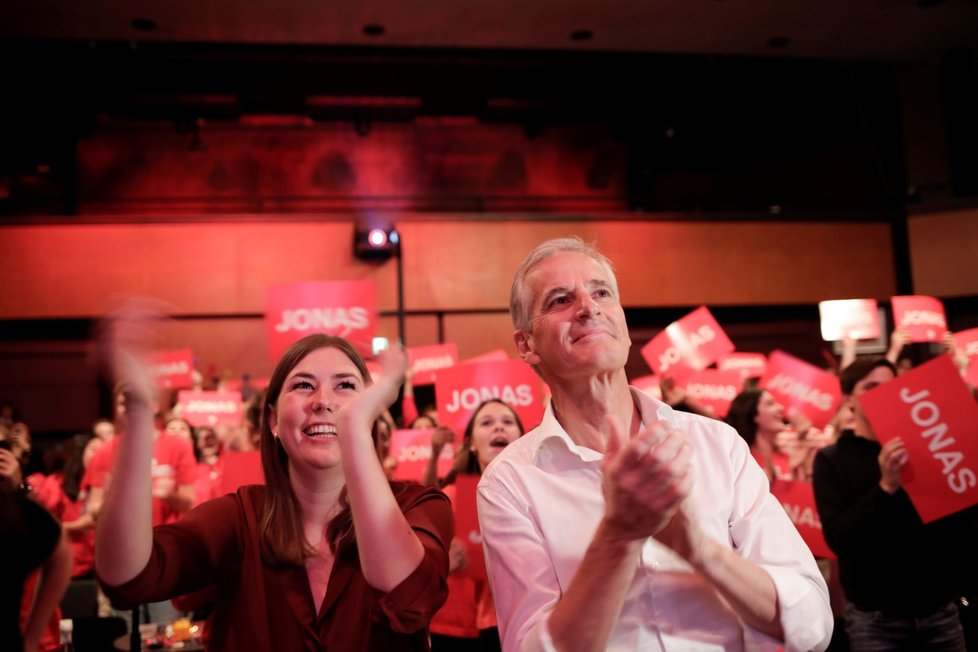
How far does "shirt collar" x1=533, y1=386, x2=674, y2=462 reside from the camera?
1.62m

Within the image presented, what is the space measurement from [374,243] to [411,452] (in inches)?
224

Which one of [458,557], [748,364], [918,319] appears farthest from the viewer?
[748,364]

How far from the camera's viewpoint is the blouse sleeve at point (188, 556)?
1600 mm

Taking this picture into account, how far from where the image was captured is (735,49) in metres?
11.0

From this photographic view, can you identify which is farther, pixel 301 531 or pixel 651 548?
pixel 301 531

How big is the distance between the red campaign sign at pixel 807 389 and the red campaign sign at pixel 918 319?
141 centimetres

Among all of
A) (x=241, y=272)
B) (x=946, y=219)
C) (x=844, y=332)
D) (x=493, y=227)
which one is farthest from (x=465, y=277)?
Answer: (x=946, y=219)

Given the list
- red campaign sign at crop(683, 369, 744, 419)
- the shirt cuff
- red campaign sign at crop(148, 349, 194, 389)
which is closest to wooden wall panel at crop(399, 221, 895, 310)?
red campaign sign at crop(148, 349, 194, 389)

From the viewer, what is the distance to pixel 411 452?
487 centimetres

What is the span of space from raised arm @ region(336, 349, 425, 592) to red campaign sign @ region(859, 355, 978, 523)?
6.63 feet

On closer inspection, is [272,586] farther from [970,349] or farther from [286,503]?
[970,349]

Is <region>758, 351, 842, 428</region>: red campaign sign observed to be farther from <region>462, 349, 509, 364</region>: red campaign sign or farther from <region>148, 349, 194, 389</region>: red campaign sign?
<region>148, 349, 194, 389</region>: red campaign sign

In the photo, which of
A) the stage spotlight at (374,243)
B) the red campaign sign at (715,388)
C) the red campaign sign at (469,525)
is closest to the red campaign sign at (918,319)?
the red campaign sign at (715,388)

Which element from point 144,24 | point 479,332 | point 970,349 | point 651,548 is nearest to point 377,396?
point 651,548
